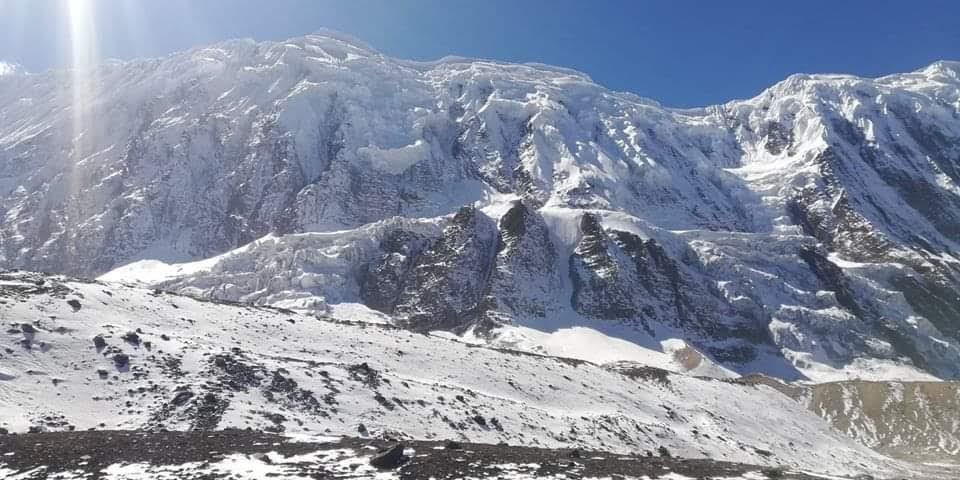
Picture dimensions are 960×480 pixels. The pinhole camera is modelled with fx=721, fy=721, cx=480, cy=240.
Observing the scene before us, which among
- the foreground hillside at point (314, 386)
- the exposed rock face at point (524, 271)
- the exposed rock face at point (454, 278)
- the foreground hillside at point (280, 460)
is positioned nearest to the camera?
the foreground hillside at point (280, 460)

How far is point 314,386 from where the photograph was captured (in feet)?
122

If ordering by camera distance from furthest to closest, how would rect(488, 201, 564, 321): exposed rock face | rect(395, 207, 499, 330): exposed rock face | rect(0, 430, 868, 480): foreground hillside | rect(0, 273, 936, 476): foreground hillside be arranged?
rect(488, 201, 564, 321): exposed rock face → rect(395, 207, 499, 330): exposed rock face → rect(0, 273, 936, 476): foreground hillside → rect(0, 430, 868, 480): foreground hillside

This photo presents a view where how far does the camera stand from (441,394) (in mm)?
41562

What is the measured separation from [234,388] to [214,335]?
29.2ft

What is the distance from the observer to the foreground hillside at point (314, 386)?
105 feet

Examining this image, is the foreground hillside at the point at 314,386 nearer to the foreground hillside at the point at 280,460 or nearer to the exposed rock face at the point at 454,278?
the foreground hillside at the point at 280,460

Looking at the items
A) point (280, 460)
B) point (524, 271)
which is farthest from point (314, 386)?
point (524, 271)

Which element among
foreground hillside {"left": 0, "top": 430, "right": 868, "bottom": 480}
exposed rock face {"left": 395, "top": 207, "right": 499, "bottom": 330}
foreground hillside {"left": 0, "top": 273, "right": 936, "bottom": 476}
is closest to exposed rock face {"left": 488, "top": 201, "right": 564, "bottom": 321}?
exposed rock face {"left": 395, "top": 207, "right": 499, "bottom": 330}

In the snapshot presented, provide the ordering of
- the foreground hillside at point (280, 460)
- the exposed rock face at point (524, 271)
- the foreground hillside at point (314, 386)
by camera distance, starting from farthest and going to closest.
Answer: the exposed rock face at point (524, 271), the foreground hillside at point (314, 386), the foreground hillside at point (280, 460)

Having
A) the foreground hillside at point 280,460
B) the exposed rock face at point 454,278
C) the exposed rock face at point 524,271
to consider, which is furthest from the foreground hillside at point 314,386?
the exposed rock face at point 454,278

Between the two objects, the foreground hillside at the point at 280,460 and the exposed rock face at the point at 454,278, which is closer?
the foreground hillside at the point at 280,460

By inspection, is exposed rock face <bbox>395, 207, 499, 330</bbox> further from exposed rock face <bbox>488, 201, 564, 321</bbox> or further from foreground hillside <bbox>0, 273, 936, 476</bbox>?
foreground hillside <bbox>0, 273, 936, 476</bbox>

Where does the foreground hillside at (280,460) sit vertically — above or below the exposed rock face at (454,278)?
below

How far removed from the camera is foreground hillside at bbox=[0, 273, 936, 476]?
32094 millimetres
